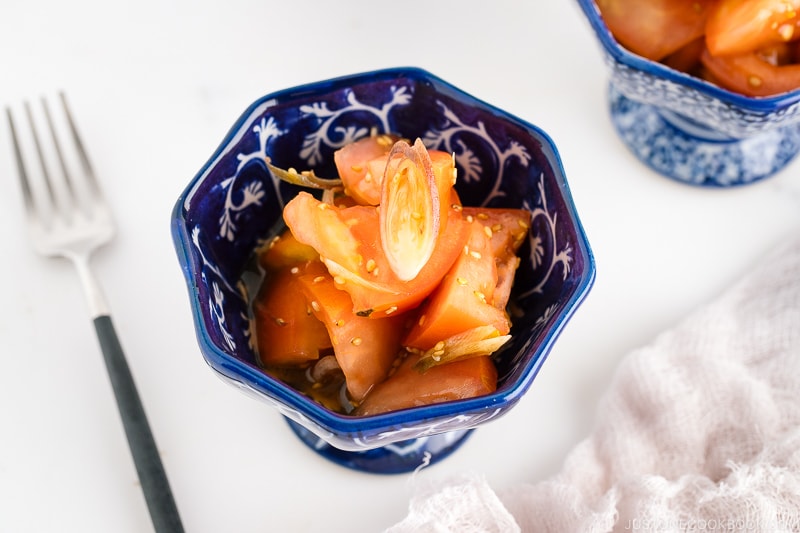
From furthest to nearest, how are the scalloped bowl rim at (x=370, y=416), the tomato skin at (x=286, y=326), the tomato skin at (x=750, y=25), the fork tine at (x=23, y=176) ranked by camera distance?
the fork tine at (x=23, y=176) < the tomato skin at (x=750, y=25) < the tomato skin at (x=286, y=326) < the scalloped bowl rim at (x=370, y=416)

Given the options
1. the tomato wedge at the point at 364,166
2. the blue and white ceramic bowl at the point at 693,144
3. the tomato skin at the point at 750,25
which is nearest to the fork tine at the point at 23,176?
the tomato wedge at the point at 364,166

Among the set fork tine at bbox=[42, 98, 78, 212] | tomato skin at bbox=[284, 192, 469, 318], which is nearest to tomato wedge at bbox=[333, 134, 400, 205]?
tomato skin at bbox=[284, 192, 469, 318]

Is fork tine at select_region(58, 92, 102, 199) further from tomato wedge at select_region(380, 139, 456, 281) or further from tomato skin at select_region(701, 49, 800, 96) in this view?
tomato skin at select_region(701, 49, 800, 96)

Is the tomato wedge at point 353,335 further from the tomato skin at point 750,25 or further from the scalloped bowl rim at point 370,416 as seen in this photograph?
the tomato skin at point 750,25

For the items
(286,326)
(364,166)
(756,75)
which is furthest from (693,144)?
(286,326)

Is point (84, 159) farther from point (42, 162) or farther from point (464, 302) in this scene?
point (464, 302)

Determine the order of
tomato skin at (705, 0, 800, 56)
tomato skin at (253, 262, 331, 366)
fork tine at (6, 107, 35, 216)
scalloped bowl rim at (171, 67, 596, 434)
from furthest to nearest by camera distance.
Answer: fork tine at (6, 107, 35, 216)
tomato skin at (705, 0, 800, 56)
tomato skin at (253, 262, 331, 366)
scalloped bowl rim at (171, 67, 596, 434)

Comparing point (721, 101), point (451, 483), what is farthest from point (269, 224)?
point (721, 101)
